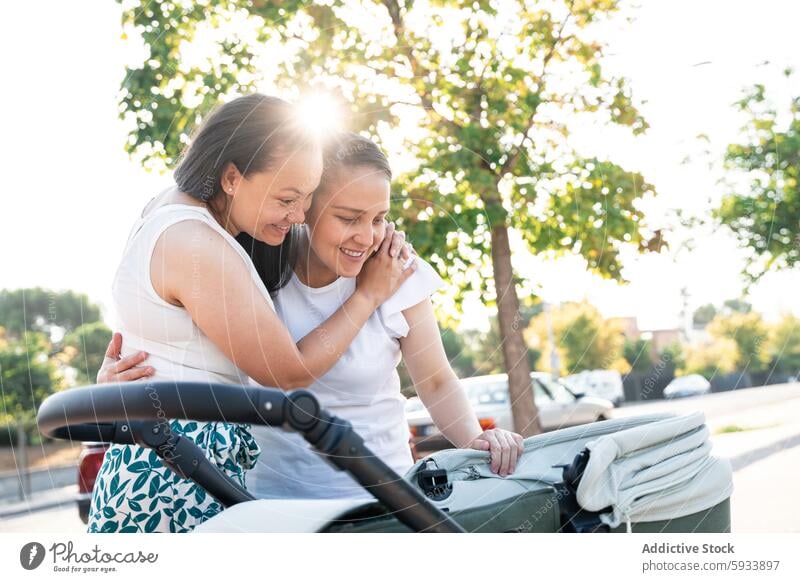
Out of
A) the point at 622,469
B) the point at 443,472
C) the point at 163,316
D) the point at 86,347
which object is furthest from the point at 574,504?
the point at 86,347

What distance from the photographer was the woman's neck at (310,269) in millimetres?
1555

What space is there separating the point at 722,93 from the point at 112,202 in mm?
1277

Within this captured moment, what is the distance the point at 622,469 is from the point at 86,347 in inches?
42.4

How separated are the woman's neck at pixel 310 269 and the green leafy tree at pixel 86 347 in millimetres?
466

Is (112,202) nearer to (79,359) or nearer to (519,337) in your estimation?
(79,359)

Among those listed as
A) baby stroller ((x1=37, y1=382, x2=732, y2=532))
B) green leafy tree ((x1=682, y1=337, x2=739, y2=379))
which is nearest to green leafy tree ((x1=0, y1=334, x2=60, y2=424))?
baby stroller ((x1=37, y1=382, x2=732, y2=532))

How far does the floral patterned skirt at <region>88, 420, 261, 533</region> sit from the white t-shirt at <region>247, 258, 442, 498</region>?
127 mm

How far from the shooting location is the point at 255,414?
0.99 meters

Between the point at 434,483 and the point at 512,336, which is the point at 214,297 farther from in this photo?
the point at 512,336

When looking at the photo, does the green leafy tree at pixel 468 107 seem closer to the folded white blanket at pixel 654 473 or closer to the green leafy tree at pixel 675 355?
the green leafy tree at pixel 675 355

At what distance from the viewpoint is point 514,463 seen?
4.68ft

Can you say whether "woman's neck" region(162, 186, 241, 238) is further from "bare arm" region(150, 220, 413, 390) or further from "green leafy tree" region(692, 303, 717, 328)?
"green leafy tree" region(692, 303, 717, 328)

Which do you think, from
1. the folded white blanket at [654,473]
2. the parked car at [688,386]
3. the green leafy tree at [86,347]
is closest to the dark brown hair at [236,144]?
the green leafy tree at [86,347]


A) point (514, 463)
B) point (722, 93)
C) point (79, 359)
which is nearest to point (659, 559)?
point (514, 463)
